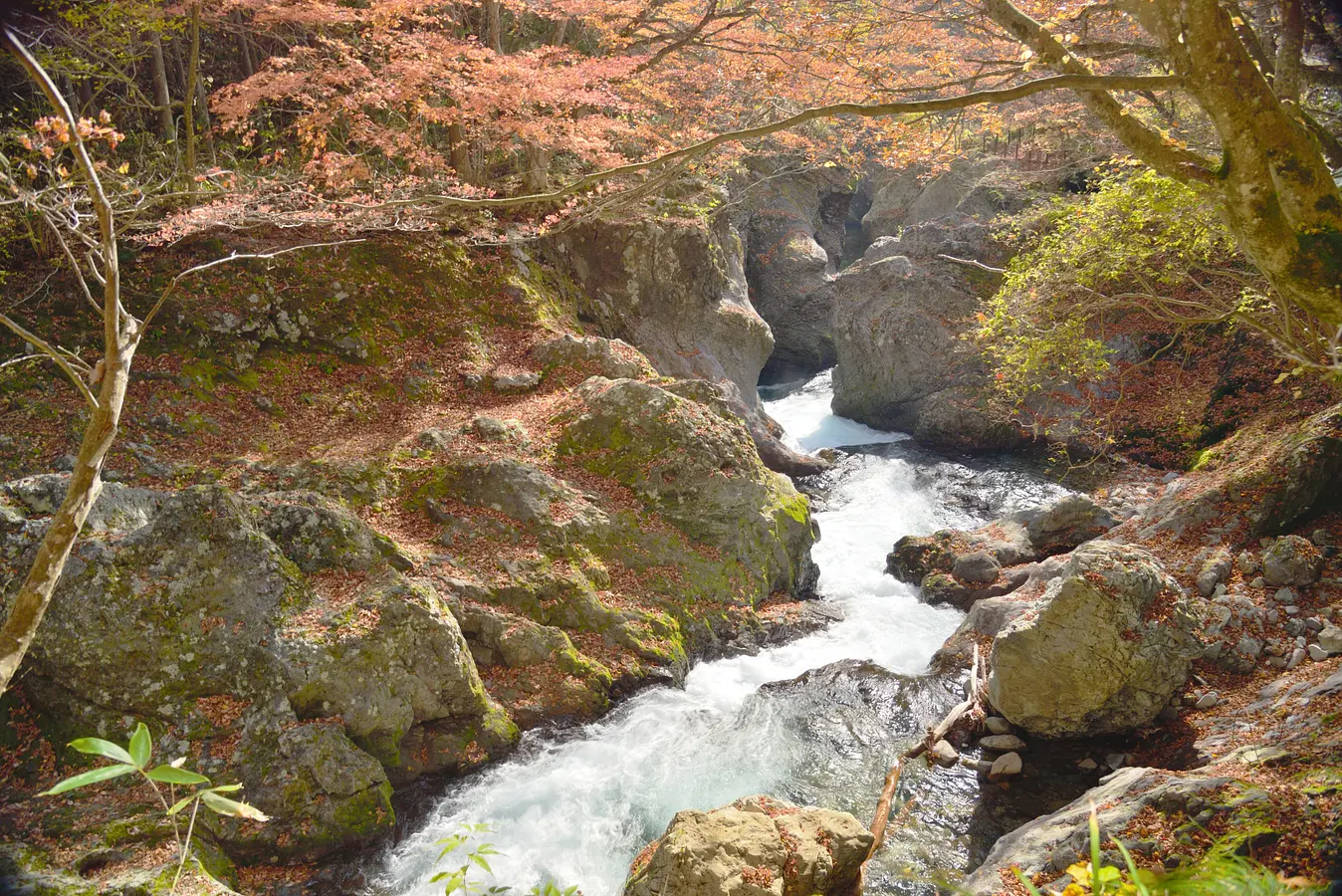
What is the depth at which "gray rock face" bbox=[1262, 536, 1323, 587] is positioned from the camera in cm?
678

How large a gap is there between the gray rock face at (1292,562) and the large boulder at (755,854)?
17.5 ft

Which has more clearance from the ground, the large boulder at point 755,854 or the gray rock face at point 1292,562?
the gray rock face at point 1292,562

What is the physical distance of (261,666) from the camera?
603 cm

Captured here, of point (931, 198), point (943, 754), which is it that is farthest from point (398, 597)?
point (931, 198)

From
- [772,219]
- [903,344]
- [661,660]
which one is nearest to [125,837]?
[661,660]

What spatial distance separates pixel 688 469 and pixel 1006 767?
5.30 meters

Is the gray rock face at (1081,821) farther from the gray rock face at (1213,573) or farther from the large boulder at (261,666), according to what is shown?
the large boulder at (261,666)

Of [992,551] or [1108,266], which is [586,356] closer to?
[992,551]

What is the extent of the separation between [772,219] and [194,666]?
22.4 meters

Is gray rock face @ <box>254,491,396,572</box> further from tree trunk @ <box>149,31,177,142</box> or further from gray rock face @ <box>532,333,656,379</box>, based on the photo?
tree trunk @ <box>149,31,177,142</box>

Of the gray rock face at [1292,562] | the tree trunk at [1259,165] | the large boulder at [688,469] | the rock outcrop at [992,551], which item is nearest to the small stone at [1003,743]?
the gray rock face at [1292,562]

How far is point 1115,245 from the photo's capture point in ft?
27.5

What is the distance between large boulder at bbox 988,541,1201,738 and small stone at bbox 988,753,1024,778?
437mm

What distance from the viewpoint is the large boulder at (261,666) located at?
5609 millimetres
